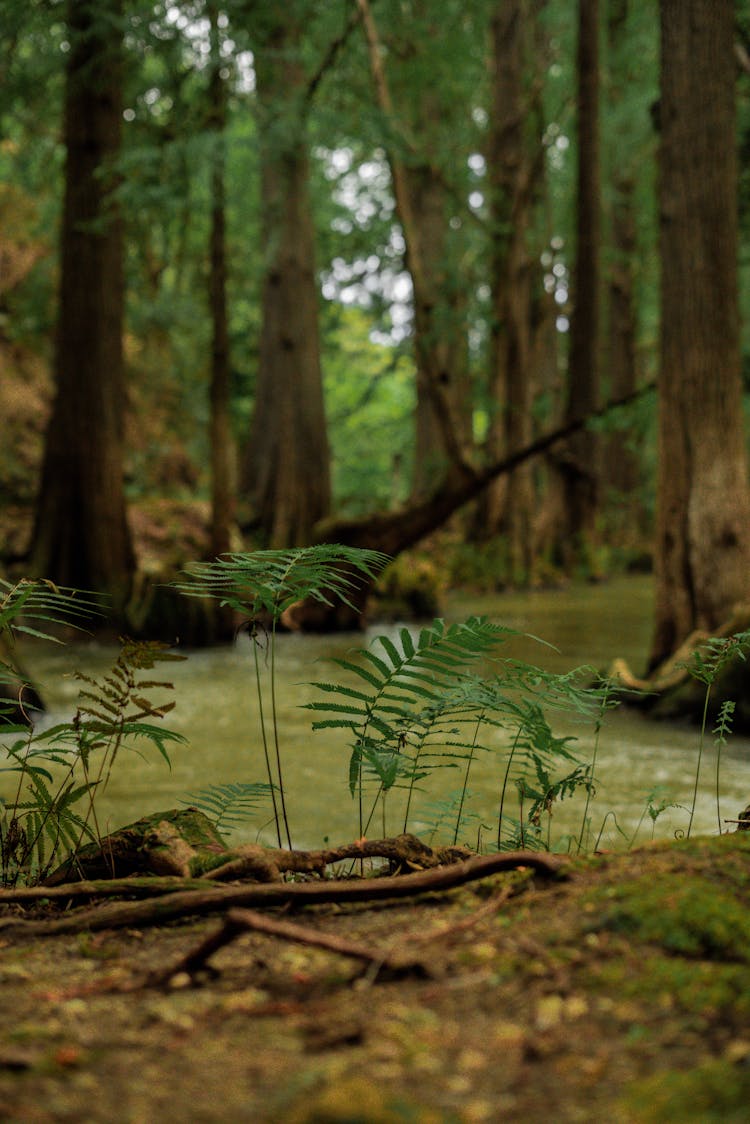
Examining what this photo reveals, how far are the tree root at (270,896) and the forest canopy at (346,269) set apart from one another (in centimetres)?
534

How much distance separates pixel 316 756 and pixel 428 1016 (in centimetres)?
442

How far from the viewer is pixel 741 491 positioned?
7.28 m

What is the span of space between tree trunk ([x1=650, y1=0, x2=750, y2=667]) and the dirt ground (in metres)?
5.36

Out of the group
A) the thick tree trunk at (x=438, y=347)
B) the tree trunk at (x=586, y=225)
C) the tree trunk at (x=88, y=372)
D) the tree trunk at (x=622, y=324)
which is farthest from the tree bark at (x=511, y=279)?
the tree trunk at (x=88, y=372)

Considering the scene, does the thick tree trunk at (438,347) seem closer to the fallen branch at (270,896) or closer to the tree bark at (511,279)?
the tree bark at (511,279)

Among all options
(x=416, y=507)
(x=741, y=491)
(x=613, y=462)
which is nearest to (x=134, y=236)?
(x=416, y=507)

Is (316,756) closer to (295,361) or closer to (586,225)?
(295,361)

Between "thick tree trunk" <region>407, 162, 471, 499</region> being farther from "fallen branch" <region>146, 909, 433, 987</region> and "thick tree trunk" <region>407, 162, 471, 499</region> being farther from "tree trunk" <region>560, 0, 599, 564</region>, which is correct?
"fallen branch" <region>146, 909, 433, 987</region>

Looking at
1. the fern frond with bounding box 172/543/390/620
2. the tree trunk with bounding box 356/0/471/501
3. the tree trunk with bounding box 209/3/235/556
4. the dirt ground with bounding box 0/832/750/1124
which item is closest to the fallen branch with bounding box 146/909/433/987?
the dirt ground with bounding box 0/832/750/1124

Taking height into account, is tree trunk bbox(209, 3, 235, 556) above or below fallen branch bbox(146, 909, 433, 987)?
above

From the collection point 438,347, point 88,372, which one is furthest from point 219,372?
point 438,347

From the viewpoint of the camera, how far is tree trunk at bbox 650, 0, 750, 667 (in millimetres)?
7227

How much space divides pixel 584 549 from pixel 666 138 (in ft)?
45.9

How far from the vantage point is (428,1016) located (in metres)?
1.59
